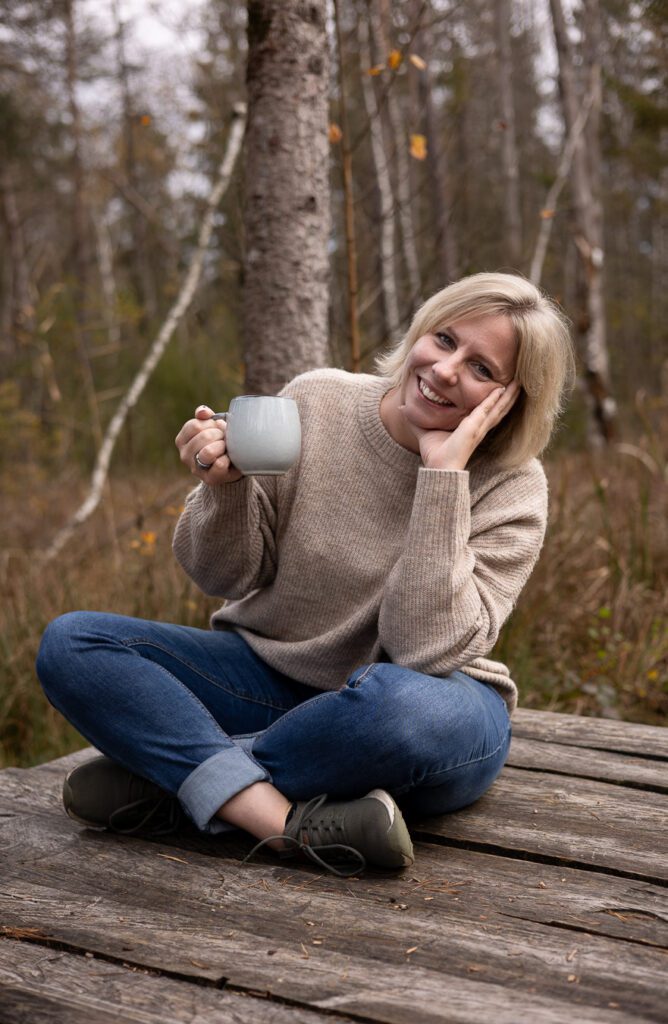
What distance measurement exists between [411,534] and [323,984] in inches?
33.2

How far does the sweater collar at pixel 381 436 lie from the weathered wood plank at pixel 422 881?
0.79 metres

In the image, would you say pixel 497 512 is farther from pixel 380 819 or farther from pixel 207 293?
pixel 207 293

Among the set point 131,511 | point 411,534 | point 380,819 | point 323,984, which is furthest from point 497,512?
point 131,511

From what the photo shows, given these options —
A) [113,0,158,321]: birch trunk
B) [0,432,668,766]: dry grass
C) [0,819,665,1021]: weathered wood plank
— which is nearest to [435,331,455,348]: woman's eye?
[0,819,665,1021]: weathered wood plank

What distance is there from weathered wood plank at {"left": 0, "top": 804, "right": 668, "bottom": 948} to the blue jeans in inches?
4.4

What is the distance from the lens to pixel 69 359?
10086 mm

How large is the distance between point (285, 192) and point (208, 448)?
1334 mm

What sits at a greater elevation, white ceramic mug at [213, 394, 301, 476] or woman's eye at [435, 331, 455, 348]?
woman's eye at [435, 331, 455, 348]

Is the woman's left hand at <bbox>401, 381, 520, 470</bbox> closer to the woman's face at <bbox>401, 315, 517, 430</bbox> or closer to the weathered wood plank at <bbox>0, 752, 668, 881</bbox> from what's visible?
the woman's face at <bbox>401, 315, 517, 430</bbox>

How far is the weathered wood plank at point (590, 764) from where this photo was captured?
2365 millimetres

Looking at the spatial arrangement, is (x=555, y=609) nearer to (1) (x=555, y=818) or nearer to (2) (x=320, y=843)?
(1) (x=555, y=818)

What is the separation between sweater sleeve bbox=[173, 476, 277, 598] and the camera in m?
2.13

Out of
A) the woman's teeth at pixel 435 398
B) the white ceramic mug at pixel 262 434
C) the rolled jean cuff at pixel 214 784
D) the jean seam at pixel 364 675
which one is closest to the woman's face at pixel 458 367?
the woman's teeth at pixel 435 398

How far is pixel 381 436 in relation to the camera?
227 centimetres
